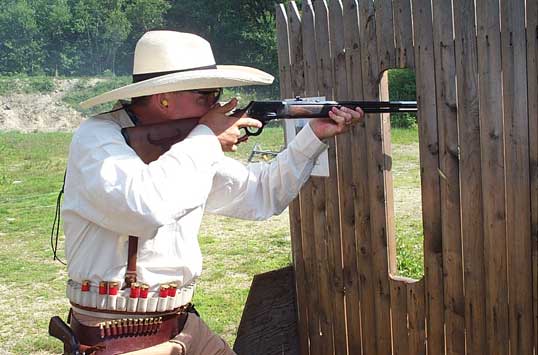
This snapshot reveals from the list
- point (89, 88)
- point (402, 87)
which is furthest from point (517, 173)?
point (89, 88)

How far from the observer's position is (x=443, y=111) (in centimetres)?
312

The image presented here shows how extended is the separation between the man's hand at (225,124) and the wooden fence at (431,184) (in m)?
1.01

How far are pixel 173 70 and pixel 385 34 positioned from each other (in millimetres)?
1317

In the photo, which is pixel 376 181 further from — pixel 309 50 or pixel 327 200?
pixel 309 50

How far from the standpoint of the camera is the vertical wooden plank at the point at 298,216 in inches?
160

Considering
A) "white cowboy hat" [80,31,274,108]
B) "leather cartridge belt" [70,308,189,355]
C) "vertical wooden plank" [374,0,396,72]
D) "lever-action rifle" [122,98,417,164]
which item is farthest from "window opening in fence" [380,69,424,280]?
"leather cartridge belt" [70,308,189,355]

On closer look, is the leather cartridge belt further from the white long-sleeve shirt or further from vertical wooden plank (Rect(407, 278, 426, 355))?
vertical wooden plank (Rect(407, 278, 426, 355))

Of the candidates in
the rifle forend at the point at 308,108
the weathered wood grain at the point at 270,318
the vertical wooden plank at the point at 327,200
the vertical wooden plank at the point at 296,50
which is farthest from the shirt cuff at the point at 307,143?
the weathered wood grain at the point at 270,318

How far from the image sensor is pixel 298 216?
4.24m

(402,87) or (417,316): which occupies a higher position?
(402,87)

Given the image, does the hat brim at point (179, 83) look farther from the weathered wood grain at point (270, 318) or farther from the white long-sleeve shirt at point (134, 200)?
the weathered wood grain at point (270, 318)

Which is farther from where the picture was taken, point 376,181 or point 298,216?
point 298,216

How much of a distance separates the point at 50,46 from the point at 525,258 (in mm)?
66681

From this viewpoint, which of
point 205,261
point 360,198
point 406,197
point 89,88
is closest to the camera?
point 360,198
